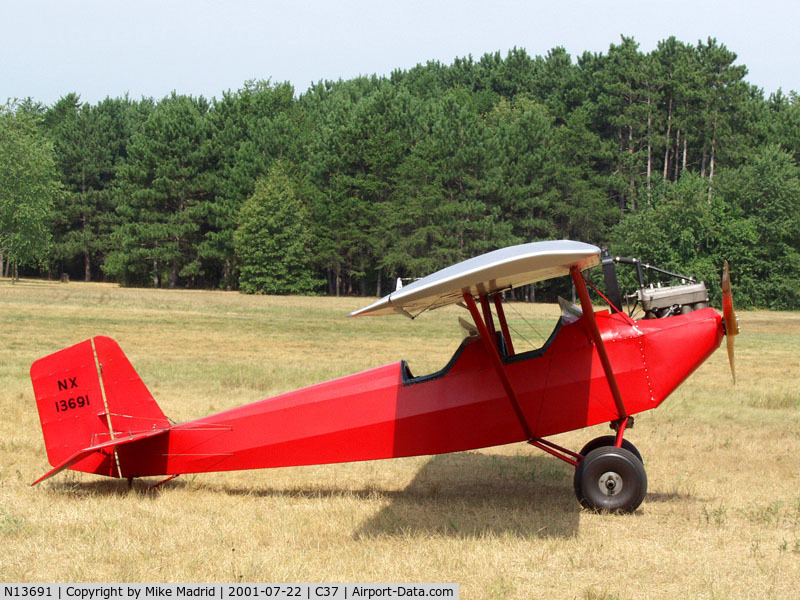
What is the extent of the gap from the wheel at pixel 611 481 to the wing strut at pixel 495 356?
Result: 66 cm

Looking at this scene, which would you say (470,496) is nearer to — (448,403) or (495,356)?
(448,403)

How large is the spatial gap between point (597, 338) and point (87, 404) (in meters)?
5.01

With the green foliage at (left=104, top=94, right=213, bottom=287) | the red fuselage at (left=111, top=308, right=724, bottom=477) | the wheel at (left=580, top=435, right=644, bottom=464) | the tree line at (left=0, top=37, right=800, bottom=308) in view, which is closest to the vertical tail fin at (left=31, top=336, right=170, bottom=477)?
the red fuselage at (left=111, top=308, right=724, bottom=477)

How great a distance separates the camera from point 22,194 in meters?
69.2

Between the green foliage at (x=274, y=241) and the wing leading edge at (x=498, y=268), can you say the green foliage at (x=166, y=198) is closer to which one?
the green foliage at (x=274, y=241)

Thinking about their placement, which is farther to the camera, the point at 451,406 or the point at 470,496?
the point at 470,496

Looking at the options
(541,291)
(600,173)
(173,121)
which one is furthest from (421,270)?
(173,121)

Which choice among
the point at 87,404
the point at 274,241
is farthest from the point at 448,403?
the point at 274,241

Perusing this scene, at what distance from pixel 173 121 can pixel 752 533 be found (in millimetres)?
73845

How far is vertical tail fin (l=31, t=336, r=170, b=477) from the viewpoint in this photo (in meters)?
7.95

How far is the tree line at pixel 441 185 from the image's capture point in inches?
2381
